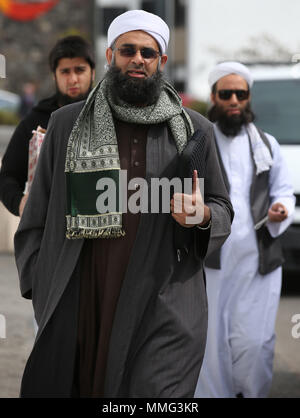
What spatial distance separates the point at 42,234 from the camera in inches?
165

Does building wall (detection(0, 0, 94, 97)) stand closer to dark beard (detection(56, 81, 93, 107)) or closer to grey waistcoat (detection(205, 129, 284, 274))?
grey waistcoat (detection(205, 129, 284, 274))

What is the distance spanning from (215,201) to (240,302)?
214 cm

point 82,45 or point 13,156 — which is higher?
point 82,45

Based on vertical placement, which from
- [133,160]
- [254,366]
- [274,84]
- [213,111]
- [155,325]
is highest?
[274,84]

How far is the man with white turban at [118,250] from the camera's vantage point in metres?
3.95

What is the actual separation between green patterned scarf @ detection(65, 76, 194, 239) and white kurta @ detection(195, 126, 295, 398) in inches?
82.7

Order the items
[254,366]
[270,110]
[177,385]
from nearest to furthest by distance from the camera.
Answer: [177,385] → [254,366] → [270,110]

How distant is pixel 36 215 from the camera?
4.14 meters

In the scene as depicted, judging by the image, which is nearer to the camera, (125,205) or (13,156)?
(125,205)

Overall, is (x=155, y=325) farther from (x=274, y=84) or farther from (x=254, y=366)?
(x=274, y=84)

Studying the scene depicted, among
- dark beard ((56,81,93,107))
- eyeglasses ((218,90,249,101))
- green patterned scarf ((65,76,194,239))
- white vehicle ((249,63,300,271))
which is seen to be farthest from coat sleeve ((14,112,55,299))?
white vehicle ((249,63,300,271))

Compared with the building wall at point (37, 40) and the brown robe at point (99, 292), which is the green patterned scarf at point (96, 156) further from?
the building wall at point (37, 40)

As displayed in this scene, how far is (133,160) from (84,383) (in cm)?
90

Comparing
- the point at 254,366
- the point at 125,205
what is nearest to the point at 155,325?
the point at 125,205
